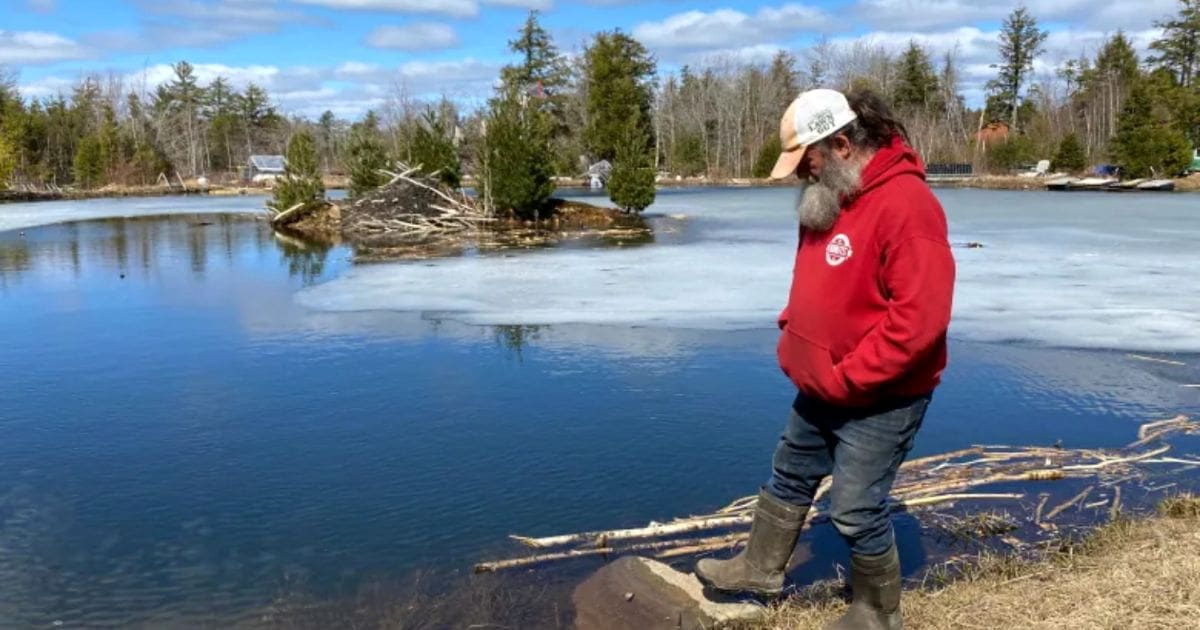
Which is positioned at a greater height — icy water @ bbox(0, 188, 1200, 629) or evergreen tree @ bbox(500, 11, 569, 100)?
evergreen tree @ bbox(500, 11, 569, 100)

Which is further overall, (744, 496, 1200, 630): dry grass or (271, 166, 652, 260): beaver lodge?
(271, 166, 652, 260): beaver lodge

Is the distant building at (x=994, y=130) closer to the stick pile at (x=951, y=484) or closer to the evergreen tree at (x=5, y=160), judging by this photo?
the evergreen tree at (x=5, y=160)

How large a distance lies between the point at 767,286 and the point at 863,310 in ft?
27.0

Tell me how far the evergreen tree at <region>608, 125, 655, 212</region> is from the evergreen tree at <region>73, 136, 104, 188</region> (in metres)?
35.2

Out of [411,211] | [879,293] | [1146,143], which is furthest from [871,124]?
[1146,143]

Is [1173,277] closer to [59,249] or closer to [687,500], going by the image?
[687,500]

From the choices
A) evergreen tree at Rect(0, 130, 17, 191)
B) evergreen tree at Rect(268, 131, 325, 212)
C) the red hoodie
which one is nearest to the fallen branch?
the red hoodie

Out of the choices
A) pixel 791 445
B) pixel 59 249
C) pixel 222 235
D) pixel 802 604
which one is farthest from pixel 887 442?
pixel 222 235

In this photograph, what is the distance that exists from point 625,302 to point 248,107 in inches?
2709

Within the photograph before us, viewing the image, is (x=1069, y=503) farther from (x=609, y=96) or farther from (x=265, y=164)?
(x=265, y=164)

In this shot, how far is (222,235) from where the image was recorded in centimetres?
2061

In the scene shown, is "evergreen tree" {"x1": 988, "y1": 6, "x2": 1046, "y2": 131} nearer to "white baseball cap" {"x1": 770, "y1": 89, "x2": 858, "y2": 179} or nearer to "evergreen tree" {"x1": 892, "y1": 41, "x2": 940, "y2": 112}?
"evergreen tree" {"x1": 892, "y1": 41, "x2": 940, "y2": 112}

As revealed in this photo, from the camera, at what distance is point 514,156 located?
70.5 ft

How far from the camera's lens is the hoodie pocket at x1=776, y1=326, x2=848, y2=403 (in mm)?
2762
